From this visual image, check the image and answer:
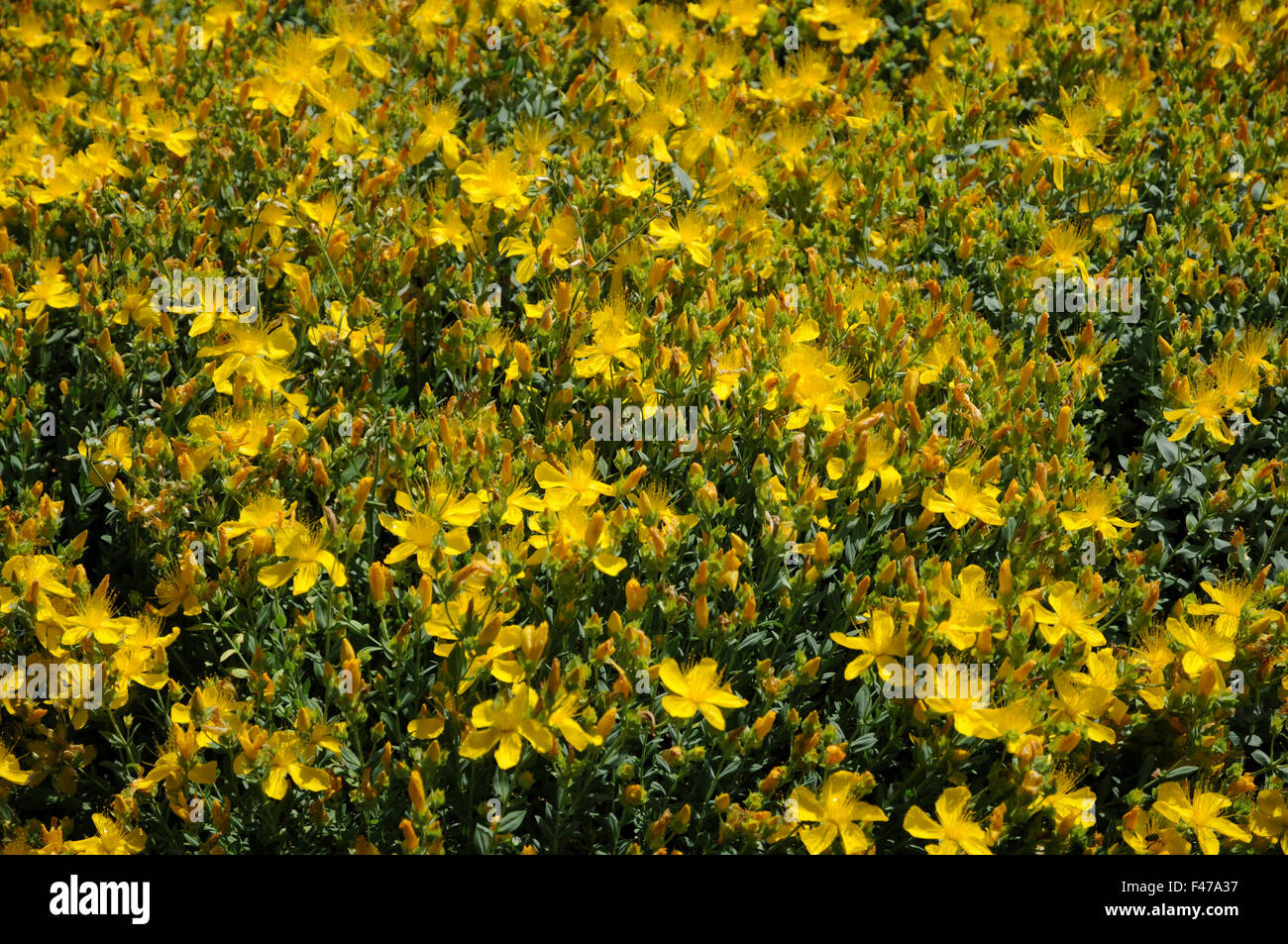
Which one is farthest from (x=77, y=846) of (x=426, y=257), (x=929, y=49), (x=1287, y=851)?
(x=929, y=49)

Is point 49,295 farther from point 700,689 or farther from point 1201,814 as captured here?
point 1201,814

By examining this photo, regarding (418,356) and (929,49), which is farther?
(929,49)

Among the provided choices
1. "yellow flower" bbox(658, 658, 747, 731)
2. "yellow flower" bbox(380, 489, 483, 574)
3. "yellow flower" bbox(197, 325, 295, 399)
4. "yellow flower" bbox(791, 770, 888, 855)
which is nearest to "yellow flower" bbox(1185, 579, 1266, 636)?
"yellow flower" bbox(791, 770, 888, 855)

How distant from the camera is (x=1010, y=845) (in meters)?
2.64

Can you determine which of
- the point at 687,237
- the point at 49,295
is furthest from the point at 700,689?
the point at 49,295

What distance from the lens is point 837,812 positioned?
96.7 inches

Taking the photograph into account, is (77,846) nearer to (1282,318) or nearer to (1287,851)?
(1287,851)

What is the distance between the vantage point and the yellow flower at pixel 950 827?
242 centimetres

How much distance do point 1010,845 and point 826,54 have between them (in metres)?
3.33

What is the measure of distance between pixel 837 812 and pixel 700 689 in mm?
384

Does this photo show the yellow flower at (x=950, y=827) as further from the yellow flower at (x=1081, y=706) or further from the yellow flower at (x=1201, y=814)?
the yellow flower at (x=1201, y=814)

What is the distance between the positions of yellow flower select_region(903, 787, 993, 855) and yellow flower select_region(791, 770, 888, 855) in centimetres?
7

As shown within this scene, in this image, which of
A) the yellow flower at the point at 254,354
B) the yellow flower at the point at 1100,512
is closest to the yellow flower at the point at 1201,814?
the yellow flower at the point at 1100,512

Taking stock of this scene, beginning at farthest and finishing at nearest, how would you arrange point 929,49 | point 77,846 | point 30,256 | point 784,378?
point 929,49 → point 30,256 → point 784,378 → point 77,846
